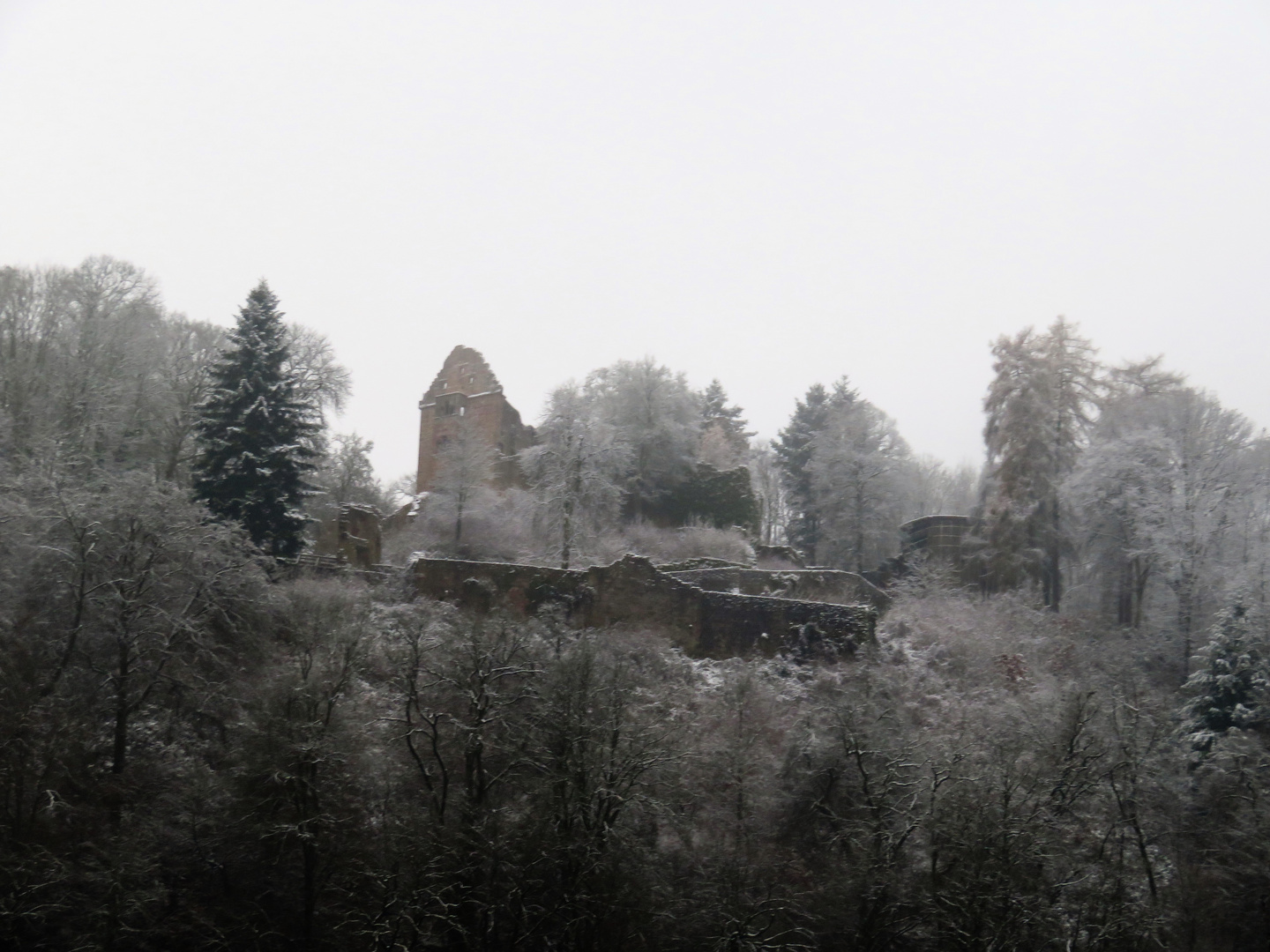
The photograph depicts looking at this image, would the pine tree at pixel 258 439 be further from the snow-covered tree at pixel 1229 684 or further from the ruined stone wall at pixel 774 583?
the snow-covered tree at pixel 1229 684

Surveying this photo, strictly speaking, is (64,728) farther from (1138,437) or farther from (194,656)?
(1138,437)

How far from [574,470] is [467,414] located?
10.4 m

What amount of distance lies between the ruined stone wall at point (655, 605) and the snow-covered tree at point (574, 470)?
303 centimetres

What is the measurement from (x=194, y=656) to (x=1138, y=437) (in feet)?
80.3

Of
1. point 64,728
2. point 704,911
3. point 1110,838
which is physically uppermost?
point 64,728

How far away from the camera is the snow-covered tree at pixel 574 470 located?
3134 cm

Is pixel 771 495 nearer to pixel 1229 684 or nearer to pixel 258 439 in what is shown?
pixel 1229 684

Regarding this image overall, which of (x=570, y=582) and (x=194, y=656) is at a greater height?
(x=570, y=582)

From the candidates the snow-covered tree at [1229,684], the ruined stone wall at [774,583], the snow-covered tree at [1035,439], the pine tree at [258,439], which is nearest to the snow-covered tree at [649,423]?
the ruined stone wall at [774,583]

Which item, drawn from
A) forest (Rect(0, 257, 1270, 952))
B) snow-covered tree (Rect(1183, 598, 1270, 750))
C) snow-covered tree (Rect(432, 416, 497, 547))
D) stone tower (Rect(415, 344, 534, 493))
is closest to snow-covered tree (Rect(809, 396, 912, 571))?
forest (Rect(0, 257, 1270, 952))

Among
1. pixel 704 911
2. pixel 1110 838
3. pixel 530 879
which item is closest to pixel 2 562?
pixel 530 879

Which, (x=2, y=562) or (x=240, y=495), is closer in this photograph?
(x=2, y=562)

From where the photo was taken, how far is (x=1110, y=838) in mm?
20797

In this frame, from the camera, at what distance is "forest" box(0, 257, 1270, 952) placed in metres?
18.7
